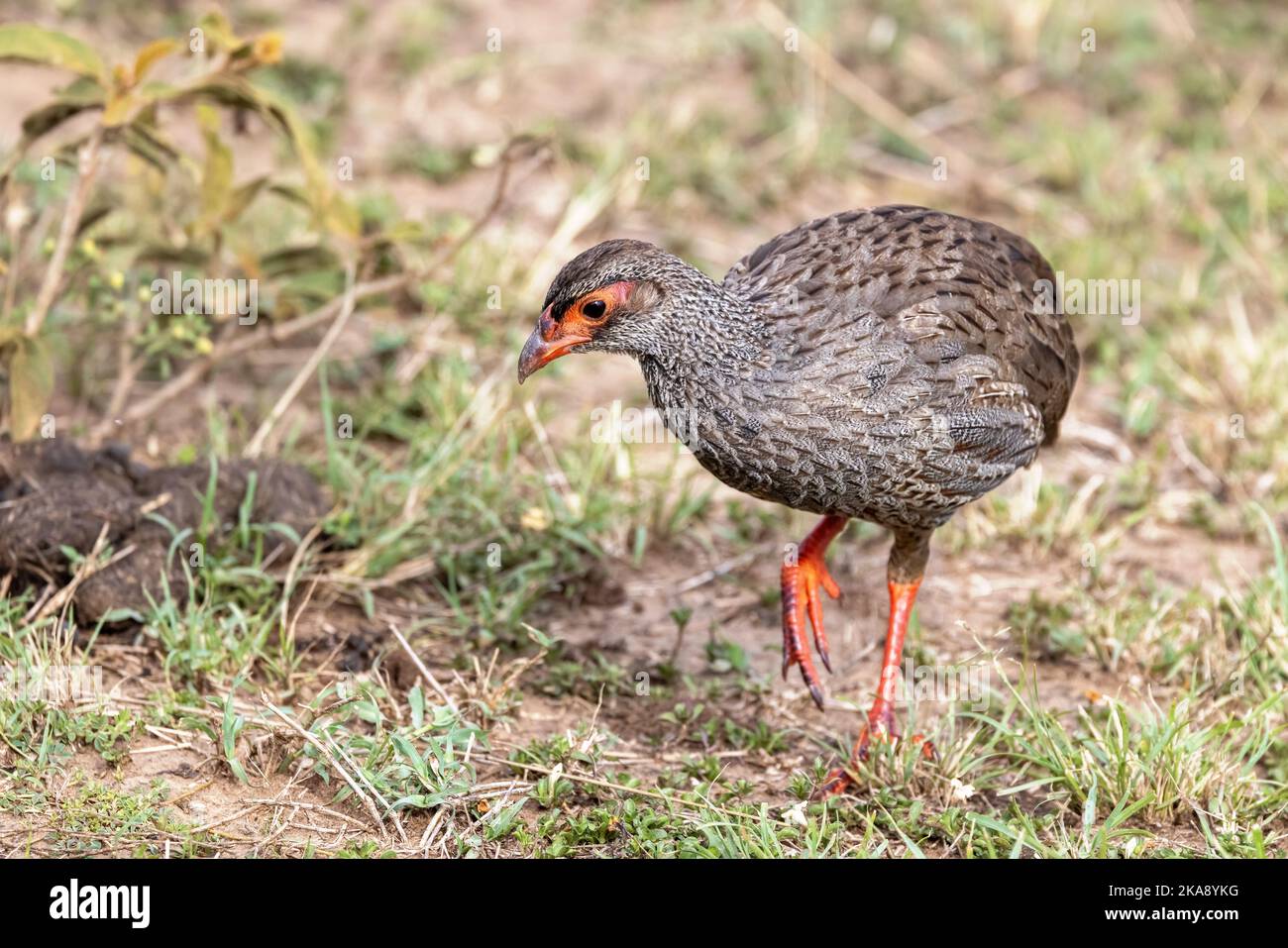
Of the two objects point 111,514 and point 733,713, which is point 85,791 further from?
point 733,713

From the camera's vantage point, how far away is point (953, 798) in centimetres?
481

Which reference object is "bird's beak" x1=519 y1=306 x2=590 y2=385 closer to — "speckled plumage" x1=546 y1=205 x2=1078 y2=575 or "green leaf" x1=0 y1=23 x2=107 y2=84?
"speckled plumage" x1=546 y1=205 x2=1078 y2=575

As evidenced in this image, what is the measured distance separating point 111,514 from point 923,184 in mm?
5537

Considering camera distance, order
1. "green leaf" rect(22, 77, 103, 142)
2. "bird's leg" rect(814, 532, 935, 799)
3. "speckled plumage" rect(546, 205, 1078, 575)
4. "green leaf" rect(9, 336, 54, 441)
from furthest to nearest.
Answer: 1. "green leaf" rect(22, 77, 103, 142)
2. "green leaf" rect(9, 336, 54, 441)
3. "bird's leg" rect(814, 532, 935, 799)
4. "speckled plumage" rect(546, 205, 1078, 575)

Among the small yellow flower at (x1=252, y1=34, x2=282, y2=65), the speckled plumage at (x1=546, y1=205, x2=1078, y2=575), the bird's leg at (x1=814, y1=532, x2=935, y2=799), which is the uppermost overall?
the small yellow flower at (x1=252, y1=34, x2=282, y2=65)

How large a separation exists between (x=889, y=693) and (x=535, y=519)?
59.3 inches

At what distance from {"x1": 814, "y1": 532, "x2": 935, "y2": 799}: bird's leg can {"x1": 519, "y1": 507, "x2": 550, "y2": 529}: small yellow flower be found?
1323 millimetres

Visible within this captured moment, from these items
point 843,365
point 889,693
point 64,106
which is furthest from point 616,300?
point 64,106

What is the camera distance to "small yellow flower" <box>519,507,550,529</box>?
589 cm

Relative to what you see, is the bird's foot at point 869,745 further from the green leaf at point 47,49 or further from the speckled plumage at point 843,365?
the green leaf at point 47,49

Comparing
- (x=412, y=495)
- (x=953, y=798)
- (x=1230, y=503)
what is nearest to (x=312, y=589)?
(x=412, y=495)

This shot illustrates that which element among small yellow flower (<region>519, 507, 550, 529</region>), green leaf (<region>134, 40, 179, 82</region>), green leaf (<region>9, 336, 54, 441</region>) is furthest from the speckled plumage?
green leaf (<region>9, 336, 54, 441</region>)

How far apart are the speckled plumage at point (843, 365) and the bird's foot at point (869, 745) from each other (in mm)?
634

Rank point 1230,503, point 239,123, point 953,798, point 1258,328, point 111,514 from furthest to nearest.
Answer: point 1258,328, point 1230,503, point 239,123, point 111,514, point 953,798
